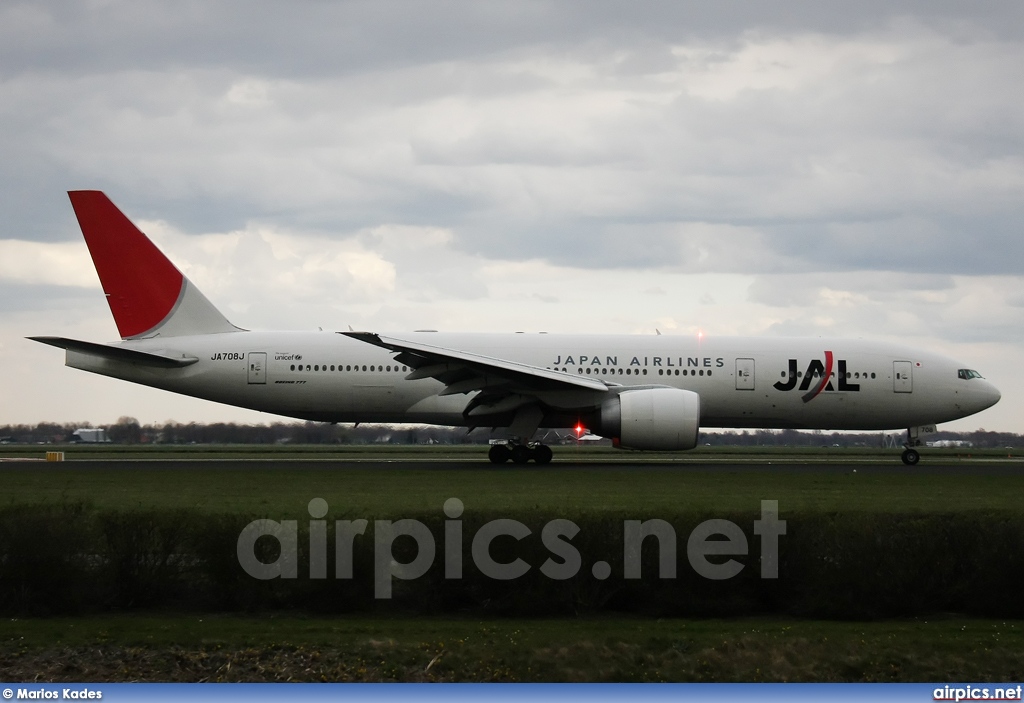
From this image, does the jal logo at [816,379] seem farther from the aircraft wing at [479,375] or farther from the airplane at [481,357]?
the aircraft wing at [479,375]

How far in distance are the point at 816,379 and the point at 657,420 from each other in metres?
6.14

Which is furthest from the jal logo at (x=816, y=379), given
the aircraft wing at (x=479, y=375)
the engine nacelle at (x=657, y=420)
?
the aircraft wing at (x=479, y=375)

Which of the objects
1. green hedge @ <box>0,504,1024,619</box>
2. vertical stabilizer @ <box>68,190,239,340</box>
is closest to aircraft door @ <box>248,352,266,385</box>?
vertical stabilizer @ <box>68,190,239,340</box>

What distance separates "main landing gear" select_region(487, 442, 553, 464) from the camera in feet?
89.8

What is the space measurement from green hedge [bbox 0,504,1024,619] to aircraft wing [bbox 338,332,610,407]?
1486 centimetres

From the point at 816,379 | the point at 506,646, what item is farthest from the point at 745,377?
the point at 506,646

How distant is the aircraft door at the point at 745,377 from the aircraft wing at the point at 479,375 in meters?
4.26

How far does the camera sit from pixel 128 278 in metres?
29.3

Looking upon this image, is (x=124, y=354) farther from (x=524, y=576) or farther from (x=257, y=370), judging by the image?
(x=524, y=576)

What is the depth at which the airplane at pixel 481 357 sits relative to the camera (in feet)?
91.5

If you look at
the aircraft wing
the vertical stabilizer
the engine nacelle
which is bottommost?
the engine nacelle

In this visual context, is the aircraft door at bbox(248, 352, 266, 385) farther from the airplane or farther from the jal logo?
the jal logo

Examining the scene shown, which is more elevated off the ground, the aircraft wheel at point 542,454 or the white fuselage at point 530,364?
the white fuselage at point 530,364

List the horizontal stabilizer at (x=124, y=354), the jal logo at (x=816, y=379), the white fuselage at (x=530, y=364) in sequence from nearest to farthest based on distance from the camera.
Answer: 1. the horizontal stabilizer at (x=124, y=354)
2. the white fuselage at (x=530, y=364)
3. the jal logo at (x=816, y=379)
